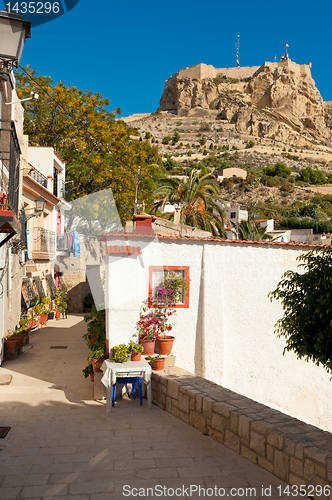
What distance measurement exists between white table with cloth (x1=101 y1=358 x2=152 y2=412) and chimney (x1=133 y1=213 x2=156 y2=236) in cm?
290

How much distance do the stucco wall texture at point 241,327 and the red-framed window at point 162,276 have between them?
126 millimetres

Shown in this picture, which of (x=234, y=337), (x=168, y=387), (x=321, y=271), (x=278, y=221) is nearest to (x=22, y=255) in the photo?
(x=234, y=337)

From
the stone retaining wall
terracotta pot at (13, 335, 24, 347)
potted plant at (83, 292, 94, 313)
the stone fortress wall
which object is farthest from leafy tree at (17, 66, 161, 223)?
the stone fortress wall

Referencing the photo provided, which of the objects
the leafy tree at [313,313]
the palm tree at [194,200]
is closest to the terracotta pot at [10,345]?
the leafy tree at [313,313]

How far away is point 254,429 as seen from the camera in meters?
4.88

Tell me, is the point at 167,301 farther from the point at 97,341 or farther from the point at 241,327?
the point at 241,327

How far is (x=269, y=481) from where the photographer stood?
4.45 metres

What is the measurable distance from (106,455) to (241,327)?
19.4ft

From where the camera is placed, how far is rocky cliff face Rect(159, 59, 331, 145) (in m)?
115

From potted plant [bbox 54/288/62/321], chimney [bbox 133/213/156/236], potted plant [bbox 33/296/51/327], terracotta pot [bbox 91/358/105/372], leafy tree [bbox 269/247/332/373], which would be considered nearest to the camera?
leafy tree [bbox 269/247/332/373]

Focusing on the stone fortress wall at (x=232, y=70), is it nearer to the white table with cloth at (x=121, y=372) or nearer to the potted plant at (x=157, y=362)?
the potted plant at (x=157, y=362)

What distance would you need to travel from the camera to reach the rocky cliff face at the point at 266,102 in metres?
115

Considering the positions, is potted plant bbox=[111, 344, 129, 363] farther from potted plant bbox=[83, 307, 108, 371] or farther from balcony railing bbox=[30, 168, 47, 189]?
balcony railing bbox=[30, 168, 47, 189]

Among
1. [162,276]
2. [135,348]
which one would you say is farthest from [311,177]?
[135,348]
